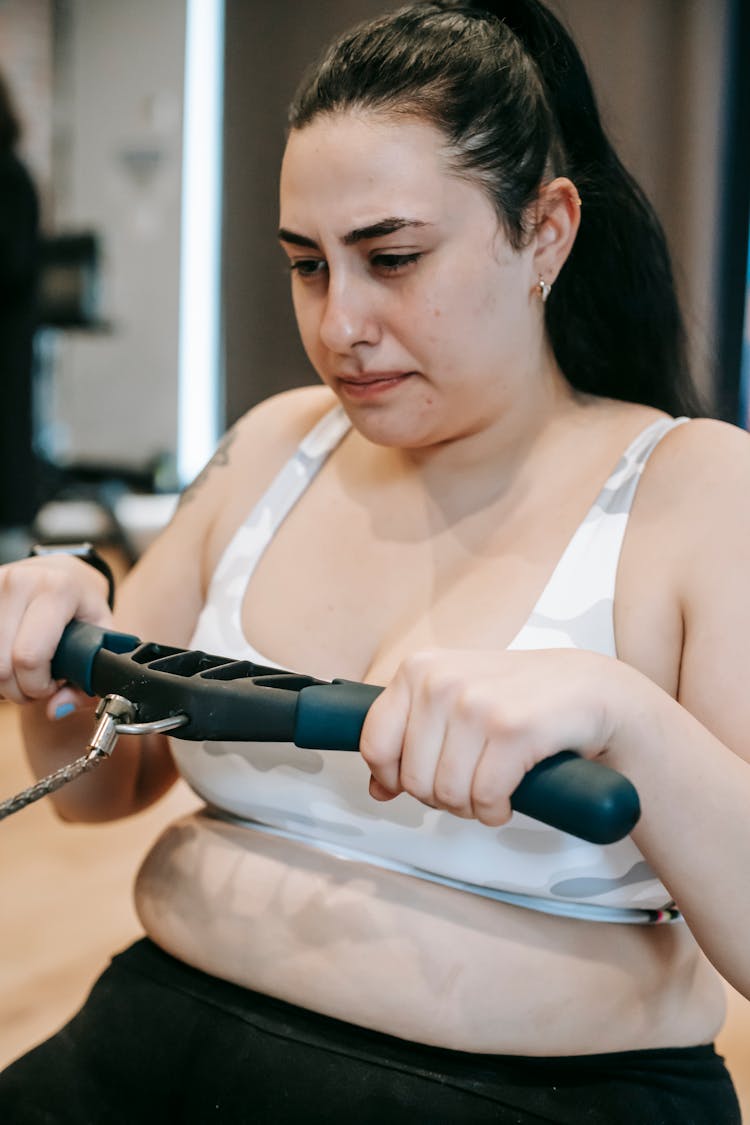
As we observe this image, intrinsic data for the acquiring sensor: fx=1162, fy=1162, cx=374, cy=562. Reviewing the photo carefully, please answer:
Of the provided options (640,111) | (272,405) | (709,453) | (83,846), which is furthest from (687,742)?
(640,111)

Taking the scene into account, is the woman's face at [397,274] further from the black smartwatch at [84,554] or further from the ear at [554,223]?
the black smartwatch at [84,554]

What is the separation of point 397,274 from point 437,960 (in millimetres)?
501

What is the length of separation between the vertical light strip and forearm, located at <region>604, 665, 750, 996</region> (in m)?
4.74

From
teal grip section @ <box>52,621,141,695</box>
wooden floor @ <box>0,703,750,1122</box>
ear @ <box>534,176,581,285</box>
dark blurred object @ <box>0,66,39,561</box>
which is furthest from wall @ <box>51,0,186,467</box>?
teal grip section @ <box>52,621,141,695</box>

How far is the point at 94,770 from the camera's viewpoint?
40.9 inches

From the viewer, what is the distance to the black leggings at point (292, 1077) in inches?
31.0

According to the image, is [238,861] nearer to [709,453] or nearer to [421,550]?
[421,550]

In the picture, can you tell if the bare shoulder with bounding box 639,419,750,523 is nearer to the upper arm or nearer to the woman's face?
the upper arm

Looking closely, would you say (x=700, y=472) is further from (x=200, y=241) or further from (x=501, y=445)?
(x=200, y=241)

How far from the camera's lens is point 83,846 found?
2.15 meters

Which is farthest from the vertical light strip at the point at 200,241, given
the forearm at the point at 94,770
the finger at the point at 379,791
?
the finger at the point at 379,791

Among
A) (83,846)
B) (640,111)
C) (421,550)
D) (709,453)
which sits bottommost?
(83,846)

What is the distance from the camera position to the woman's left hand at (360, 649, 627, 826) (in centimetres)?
61

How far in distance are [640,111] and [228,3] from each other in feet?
5.78
